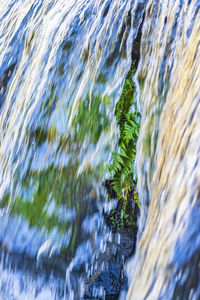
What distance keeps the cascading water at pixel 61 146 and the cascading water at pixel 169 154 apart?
0.25 meters

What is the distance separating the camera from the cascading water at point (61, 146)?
2.40m

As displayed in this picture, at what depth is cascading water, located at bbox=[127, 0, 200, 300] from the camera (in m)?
1.40

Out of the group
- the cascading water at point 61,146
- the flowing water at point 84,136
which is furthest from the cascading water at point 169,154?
the cascading water at point 61,146

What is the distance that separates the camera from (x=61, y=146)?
2.62m

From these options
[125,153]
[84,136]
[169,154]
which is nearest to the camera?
[169,154]

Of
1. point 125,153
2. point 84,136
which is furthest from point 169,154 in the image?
point 84,136

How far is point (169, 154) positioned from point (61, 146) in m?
0.98

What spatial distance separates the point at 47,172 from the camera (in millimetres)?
2596

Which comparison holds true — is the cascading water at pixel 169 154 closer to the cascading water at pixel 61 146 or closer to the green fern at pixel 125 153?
the green fern at pixel 125 153

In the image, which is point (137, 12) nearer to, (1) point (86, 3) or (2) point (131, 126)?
(1) point (86, 3)

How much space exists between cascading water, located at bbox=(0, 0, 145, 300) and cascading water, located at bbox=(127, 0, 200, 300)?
249 mm

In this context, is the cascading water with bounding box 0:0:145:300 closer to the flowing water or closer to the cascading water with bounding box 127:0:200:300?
the flowing water

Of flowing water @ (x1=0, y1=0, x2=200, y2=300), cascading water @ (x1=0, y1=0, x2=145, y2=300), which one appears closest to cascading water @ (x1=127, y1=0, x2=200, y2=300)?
flowing water @ (x1=0, y1=0, x2=200, y2=300)

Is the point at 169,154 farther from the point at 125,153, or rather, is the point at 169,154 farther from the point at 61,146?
the point at 61,146
